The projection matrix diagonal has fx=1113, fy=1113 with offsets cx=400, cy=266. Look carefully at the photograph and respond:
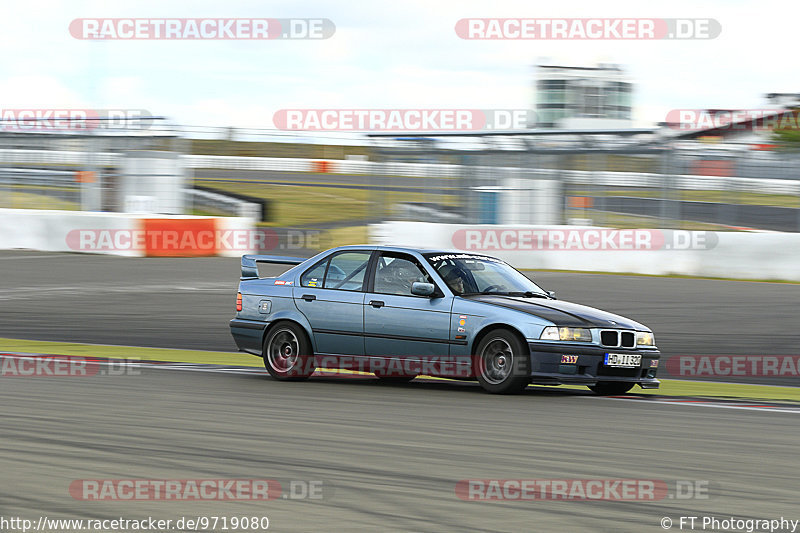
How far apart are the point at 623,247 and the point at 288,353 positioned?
13.0 m

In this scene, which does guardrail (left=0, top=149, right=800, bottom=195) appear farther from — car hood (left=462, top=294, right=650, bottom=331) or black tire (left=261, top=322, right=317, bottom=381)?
black tire (left=261, top=322, right=317, bottom=381)

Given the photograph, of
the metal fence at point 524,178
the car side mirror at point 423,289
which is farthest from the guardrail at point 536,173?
the car side mirror at point 423,289

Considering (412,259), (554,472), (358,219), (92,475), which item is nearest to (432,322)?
(412,259)

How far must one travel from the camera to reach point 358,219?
3447 centimetres

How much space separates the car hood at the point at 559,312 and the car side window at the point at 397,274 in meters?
0.58

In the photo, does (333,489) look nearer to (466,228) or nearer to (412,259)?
(412,259)

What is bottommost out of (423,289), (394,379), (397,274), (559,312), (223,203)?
(394,379)

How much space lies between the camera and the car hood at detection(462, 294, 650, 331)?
9.20 metres

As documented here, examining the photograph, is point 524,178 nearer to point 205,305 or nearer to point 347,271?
point 205,305

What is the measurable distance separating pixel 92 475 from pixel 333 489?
127 cm

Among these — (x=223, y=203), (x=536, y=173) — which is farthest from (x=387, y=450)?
(x=223, y=203)

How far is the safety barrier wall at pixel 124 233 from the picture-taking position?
25547mm

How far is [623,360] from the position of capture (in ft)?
30.5

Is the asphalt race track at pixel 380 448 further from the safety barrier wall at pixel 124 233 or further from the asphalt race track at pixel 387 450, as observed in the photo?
the safety barrier wall at pixel 124 233
